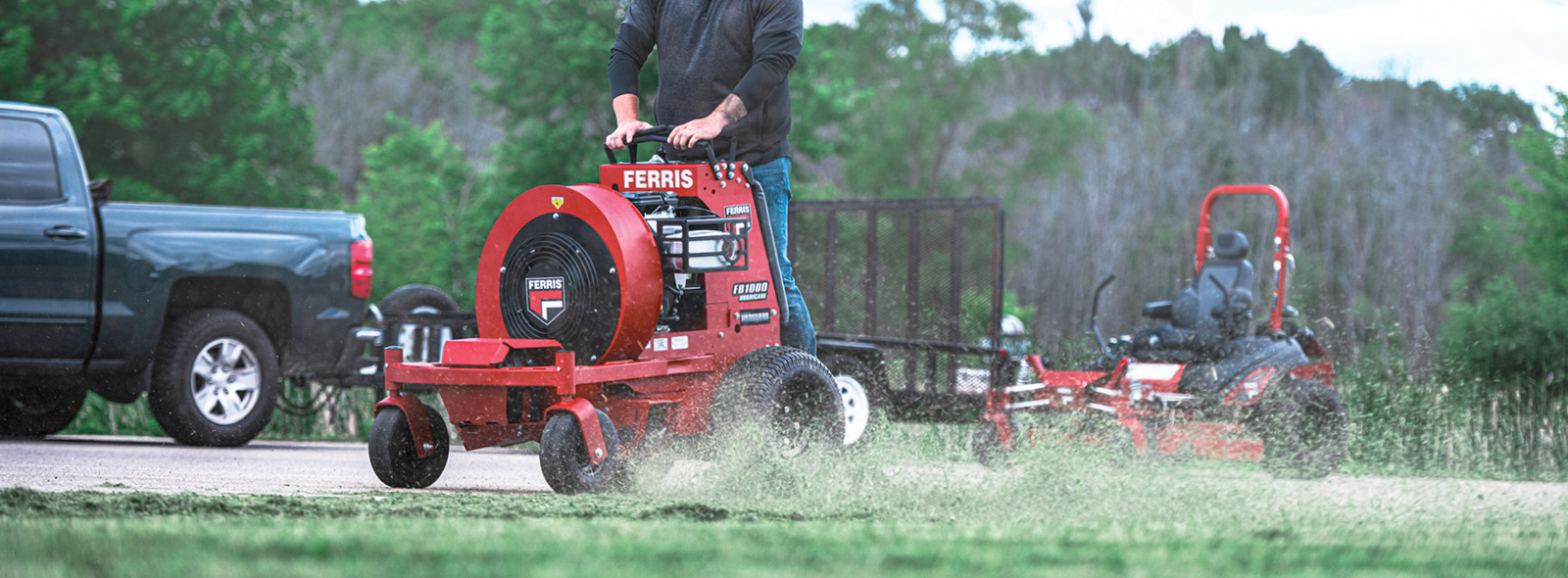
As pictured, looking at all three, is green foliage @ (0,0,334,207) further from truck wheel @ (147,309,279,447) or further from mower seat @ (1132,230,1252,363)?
mower seat @ (1132,230,1252,363)

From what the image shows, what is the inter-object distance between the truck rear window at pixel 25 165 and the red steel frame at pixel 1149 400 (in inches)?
215

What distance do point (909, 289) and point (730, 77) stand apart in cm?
459

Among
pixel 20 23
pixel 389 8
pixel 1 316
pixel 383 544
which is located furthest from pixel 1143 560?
pixel 389 8

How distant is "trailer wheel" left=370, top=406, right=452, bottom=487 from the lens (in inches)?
217

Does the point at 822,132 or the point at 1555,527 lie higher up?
the point at 822,132

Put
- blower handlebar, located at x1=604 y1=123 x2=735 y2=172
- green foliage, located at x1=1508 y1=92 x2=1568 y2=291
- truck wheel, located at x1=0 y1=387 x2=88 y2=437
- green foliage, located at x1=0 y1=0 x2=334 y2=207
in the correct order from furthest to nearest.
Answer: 1. green foliage, located at x1=0 y1=0 x2=334 y2=207
2. green foliage, located at x1=1508 y1=92 x2=1568 y2=291
3. truck wheel, located at x1=0 y1=387 x2=88 y2=437
4. blower handlebar, located at x1=604 y1=123 x2=735 y2=172

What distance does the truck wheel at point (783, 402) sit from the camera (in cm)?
555

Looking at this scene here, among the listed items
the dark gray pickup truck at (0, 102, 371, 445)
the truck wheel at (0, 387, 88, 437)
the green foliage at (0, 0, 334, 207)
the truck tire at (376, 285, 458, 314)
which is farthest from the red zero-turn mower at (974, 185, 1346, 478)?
the green foliage at (0, 0, 334, 207)

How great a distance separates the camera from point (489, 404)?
5.32 meters

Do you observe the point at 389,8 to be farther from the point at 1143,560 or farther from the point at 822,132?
the point at 1143,560

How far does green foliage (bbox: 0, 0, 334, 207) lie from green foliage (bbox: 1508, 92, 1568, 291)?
79.3 ft

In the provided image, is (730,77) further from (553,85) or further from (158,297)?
(553,85)

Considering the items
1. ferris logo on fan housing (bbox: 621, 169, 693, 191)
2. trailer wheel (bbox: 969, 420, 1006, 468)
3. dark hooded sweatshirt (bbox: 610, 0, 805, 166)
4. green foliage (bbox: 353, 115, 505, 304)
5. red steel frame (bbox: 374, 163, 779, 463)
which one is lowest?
trailer wheel (bbox: 969, 420, 1006, 468)

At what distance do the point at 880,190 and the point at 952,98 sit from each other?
13.0ft
